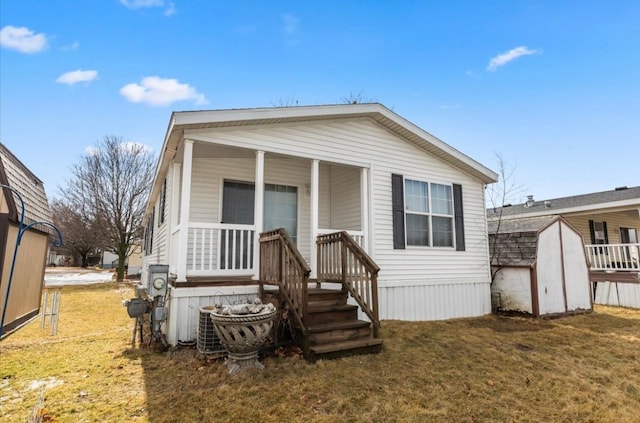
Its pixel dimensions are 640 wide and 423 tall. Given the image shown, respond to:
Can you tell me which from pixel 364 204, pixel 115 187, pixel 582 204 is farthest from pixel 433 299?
pixel 115 187

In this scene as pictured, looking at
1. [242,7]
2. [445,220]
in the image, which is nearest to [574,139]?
[445,220]

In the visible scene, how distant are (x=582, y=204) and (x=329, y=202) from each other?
1142 cm

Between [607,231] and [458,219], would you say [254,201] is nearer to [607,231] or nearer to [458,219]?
[458,219]

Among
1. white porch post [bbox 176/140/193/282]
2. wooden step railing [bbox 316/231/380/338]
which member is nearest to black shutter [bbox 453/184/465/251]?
wooden step railing [bbox 316/231/380/338]

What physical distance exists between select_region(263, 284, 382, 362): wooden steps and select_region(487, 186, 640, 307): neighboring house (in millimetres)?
6736

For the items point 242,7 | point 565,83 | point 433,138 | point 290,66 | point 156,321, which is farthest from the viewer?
point 290,66

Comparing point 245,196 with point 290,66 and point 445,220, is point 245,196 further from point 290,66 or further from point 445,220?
point 290,66

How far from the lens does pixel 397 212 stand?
725 cm

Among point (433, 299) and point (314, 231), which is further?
point (433, 299)

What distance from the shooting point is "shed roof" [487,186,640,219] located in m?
11.9

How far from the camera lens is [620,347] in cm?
548

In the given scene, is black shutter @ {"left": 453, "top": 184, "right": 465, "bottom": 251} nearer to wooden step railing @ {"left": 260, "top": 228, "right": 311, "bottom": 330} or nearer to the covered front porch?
the covered front porch

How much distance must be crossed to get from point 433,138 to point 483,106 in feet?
18.8

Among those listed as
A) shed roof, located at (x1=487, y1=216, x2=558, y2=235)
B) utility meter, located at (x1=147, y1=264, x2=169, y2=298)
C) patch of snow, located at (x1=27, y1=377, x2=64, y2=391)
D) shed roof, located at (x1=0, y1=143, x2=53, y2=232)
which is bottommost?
patch of snow, located at (x1=27, y1=377, x2=64, y2=391)
